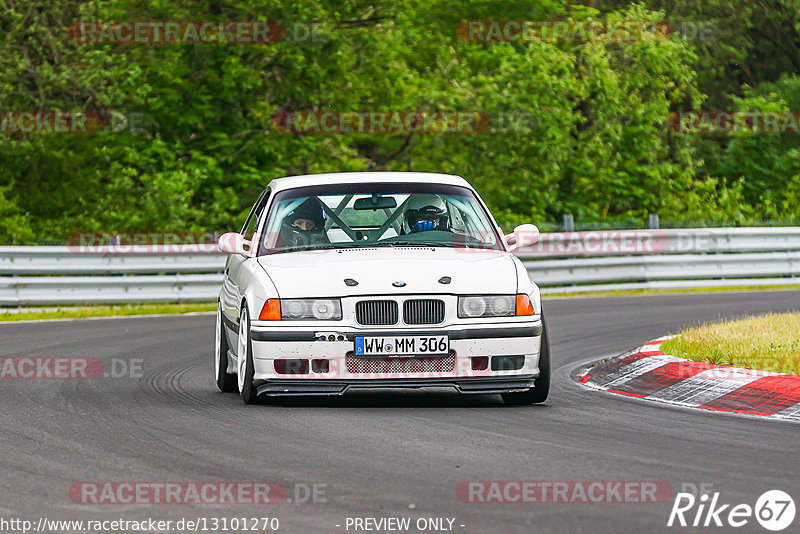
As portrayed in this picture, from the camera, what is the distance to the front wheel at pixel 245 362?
9609mm

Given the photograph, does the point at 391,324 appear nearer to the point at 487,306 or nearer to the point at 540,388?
the point at 487,306

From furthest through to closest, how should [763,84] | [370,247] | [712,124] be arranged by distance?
1. [763,84]
2. [712,124]
3. [370,247]

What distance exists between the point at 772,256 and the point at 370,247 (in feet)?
52.2

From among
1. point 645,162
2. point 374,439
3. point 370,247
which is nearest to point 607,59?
point 645,162

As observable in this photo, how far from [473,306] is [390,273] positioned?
58 centimetres

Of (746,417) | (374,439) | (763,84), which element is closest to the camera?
(374,439)

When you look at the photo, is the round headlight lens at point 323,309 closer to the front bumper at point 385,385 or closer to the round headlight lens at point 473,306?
the front bumper at point 385,385

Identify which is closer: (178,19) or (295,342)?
(295,342)

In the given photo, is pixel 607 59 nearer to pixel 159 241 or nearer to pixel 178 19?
pixel 178 19

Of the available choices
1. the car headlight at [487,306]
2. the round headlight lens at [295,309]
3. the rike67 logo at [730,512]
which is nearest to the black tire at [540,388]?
the car headlight at [487,306]

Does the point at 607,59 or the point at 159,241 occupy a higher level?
the point at 607,59

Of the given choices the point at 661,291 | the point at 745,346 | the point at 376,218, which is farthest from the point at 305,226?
the point at 661,291

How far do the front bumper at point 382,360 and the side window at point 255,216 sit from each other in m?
1.90

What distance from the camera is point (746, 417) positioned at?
29.6ft
